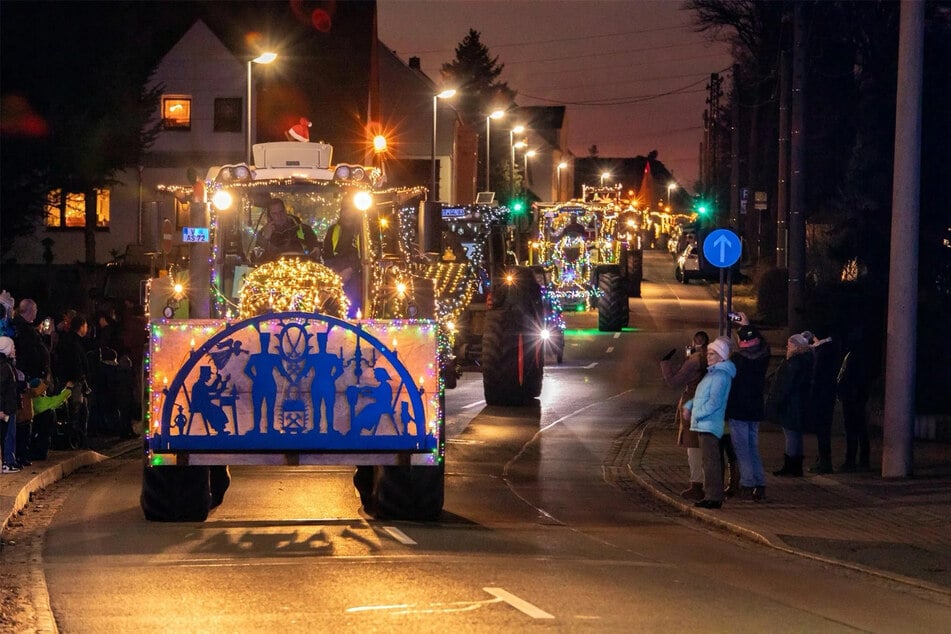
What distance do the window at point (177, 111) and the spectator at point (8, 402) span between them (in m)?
42.3

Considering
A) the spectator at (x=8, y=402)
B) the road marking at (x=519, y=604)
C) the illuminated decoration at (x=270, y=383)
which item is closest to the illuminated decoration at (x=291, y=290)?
the illuminated decoration at (x=270, y=383)

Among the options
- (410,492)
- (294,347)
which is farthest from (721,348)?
(294,347)

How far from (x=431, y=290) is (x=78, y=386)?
605 centimetres

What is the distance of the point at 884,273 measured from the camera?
95.5 feet

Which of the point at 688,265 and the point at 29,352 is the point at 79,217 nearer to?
the point at 688,265

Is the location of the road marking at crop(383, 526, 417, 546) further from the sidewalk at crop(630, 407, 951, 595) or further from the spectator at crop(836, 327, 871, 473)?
the spectator at crop(836, 327, 871, 473)

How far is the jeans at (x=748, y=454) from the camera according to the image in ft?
52.4

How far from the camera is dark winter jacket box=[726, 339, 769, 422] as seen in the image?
16.0 m

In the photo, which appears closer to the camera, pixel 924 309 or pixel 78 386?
pixel 78 386

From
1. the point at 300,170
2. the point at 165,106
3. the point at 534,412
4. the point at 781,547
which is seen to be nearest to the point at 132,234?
the point at 165,106

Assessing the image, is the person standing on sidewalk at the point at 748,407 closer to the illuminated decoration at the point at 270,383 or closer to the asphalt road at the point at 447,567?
the asphalt road at the point at 447,567

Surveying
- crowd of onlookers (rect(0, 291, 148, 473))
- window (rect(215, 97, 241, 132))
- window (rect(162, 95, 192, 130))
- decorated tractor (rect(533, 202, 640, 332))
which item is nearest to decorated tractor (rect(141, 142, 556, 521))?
crowd of onlookers (rect(0, 291, 148, 473))

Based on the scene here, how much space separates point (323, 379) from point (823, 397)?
7529 mm

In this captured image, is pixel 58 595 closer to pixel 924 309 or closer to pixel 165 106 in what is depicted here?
pixel 924 309
